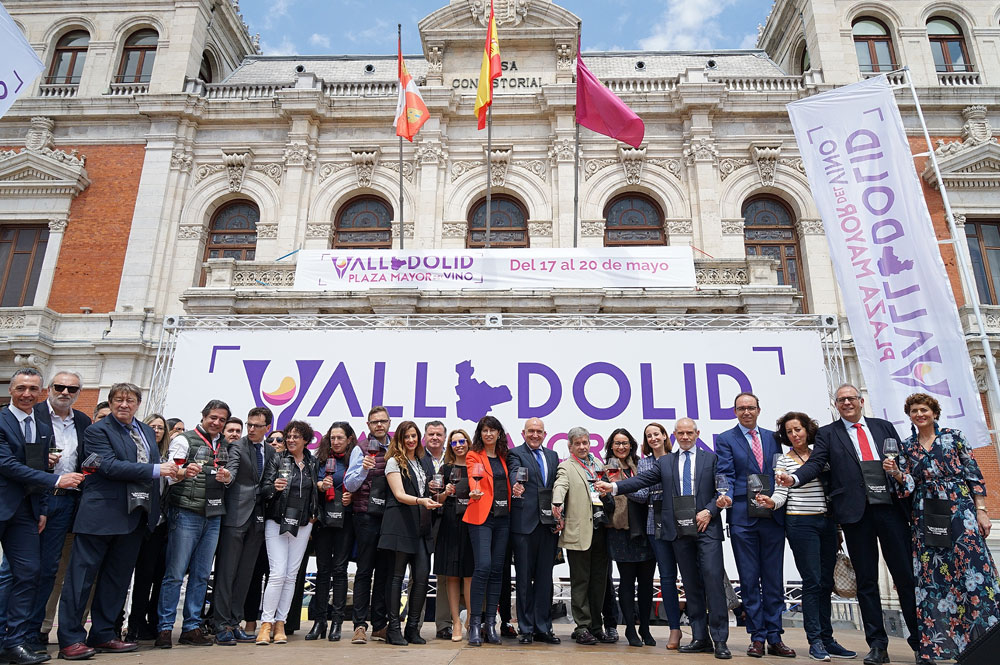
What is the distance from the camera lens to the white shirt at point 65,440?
5.02 m

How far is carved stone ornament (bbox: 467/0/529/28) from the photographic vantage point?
61.5 feet

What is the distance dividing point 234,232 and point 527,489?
1442 cm

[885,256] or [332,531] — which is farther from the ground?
[885,256]

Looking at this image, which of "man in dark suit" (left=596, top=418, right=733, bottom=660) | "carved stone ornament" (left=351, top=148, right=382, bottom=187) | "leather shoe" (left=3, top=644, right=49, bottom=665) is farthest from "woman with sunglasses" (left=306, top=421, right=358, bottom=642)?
"carved stone ornament" (left=351, top=148, right=382, bottom=187)

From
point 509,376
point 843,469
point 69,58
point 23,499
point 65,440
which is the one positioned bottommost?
point 23,499

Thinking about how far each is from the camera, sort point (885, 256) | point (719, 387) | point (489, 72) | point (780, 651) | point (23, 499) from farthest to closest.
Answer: point (489, 72), point (719, 387), point (885, 256), point (780, 651), point (23, 499)

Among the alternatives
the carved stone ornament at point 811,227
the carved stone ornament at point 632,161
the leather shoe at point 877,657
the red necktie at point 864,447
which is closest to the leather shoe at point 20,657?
the leather shoe at point 877,657

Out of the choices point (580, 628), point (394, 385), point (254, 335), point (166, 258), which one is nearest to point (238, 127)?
point (166, 258)

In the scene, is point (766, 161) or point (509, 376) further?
point (766, 161)

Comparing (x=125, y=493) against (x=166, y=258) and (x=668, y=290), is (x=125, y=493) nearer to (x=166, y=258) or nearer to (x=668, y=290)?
(x=668, y=290)

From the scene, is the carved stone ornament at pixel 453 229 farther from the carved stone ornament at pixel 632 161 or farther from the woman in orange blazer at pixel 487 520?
the woman in orange blazer at pixel 487 520

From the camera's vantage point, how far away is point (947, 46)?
18.6m

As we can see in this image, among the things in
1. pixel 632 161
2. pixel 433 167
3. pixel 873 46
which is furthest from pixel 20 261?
pixel 873 46

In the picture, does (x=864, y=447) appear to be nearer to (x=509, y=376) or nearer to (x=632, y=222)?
(x=509, y=376)
